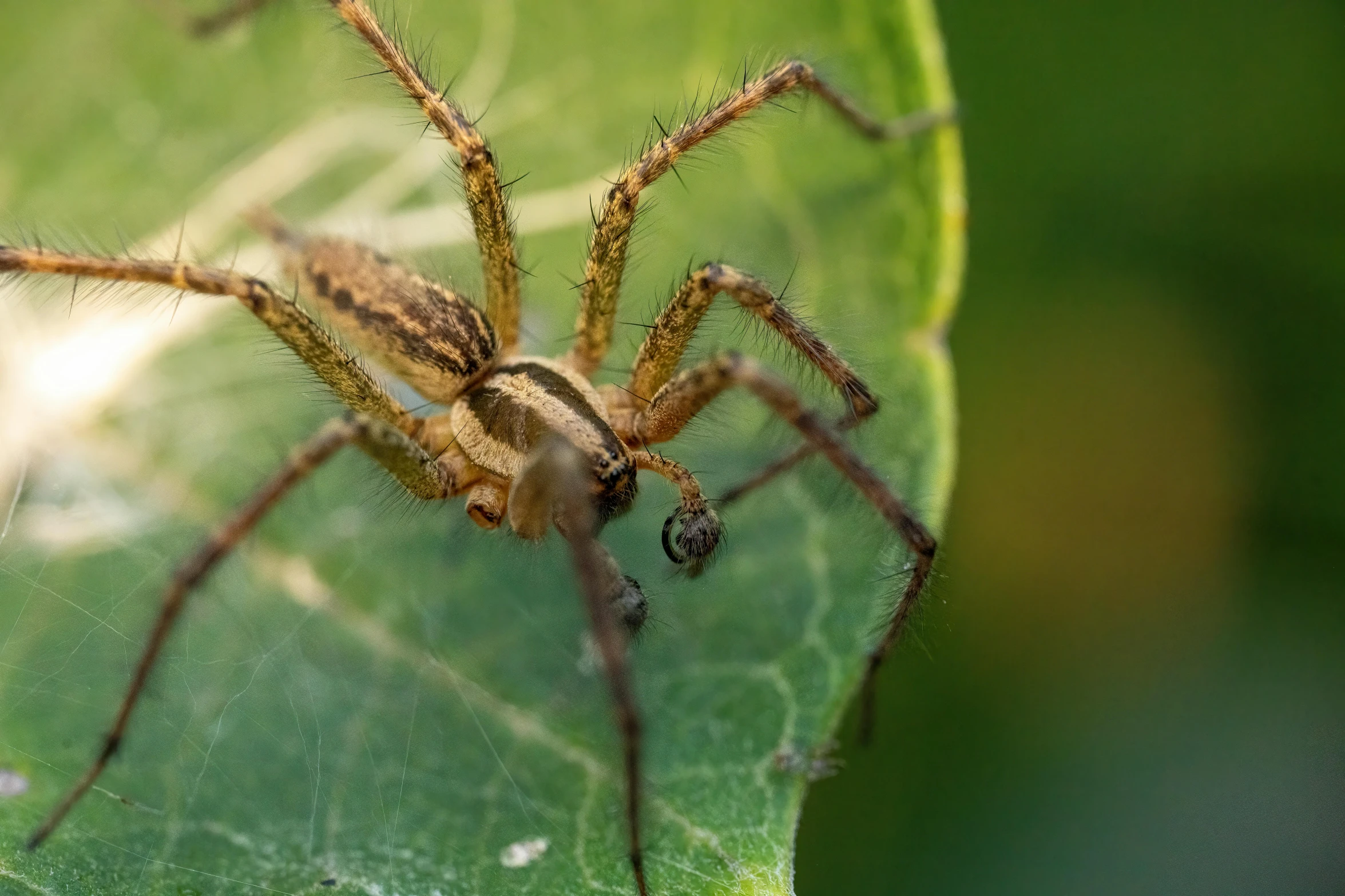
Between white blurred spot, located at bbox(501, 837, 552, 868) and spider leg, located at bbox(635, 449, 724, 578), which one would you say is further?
spider leg, located at bbox(635, 449, 724, 578)

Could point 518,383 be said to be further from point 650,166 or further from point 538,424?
point 650,166

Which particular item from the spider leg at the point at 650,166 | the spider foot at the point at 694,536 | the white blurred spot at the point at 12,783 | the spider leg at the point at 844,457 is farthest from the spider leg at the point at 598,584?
the white blurred spot at the point at 12,783

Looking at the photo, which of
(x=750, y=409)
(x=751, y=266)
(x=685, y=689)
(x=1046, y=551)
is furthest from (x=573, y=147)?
(x=1046, y=551)

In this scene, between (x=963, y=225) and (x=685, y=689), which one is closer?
(x=685, y=689)

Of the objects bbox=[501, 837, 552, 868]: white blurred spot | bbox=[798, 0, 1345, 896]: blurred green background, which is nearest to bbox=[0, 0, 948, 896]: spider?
bbox=[501, 837, 552, 868]: white blurred spot

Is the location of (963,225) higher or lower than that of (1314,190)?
lower

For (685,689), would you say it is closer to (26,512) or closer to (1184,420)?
(26,512)

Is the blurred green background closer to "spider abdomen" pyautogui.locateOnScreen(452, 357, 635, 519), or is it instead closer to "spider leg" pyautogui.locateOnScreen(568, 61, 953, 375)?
"spider leg" pyautogui.locateOnScreen(568, 61, 953, 375)
